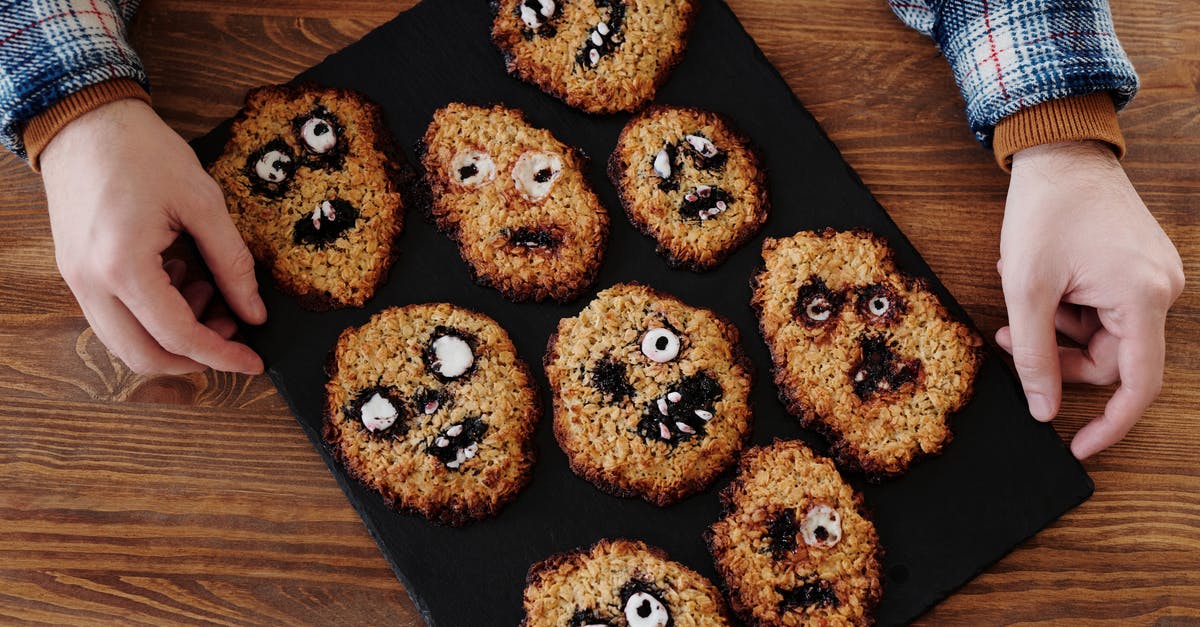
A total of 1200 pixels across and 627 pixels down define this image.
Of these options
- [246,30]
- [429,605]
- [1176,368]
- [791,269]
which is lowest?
[429,605]

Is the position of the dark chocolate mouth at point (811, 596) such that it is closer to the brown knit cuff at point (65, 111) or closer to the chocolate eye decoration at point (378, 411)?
the chocolate eye decoration at point (378, 411)

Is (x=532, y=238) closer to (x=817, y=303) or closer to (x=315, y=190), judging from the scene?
(x=315, y=190)

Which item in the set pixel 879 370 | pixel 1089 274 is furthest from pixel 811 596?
pixel 1089 274

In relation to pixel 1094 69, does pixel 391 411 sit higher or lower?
lower

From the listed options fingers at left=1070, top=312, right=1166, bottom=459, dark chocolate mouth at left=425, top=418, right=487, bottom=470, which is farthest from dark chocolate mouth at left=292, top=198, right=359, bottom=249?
fingers at left=1070, top=312, right=1166, bottom=459

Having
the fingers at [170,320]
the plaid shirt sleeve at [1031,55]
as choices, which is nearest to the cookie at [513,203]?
the fingers at [170,320]

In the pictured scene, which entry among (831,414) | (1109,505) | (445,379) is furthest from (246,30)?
(1109,505)

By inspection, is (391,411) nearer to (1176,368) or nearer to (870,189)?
(870,189)
